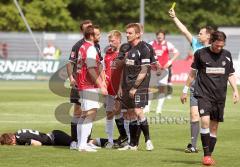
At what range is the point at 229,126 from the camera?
61.4ft

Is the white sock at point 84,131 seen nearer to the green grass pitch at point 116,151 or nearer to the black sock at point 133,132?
the green grass pitch at point 116,151

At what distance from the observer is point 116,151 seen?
555 inches

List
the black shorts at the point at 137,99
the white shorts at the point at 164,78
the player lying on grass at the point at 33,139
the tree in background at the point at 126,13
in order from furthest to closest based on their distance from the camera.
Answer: the tree in background at the point at 126,13 < the white shorts at the point at 164,78 < the player lying on grass at the point at 33,139 < the black shorts at the point at 137,99

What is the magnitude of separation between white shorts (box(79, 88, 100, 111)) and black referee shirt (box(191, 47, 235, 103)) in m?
2.09

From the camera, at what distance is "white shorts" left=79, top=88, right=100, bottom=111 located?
45.2 feet

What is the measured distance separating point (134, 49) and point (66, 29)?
1962 inches

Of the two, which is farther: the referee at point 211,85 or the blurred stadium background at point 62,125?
the blurred stadium background at point 62,125

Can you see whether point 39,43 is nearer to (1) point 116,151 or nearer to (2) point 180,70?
(2) point 180,70

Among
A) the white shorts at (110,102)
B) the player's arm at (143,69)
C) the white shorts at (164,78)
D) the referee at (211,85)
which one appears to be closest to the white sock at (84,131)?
the player's arm at (143,69)

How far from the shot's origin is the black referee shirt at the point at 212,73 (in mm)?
12445

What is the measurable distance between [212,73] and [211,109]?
0.56 m

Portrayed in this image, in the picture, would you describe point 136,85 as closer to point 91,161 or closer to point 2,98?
point 91,161

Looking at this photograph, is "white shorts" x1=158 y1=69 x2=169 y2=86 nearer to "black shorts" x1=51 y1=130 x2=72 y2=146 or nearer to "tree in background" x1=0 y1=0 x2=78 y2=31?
"black shorts" x1=51 y1=130 x2=72 y2=146

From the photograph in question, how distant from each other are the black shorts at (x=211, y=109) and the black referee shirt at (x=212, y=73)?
0.07 metres
